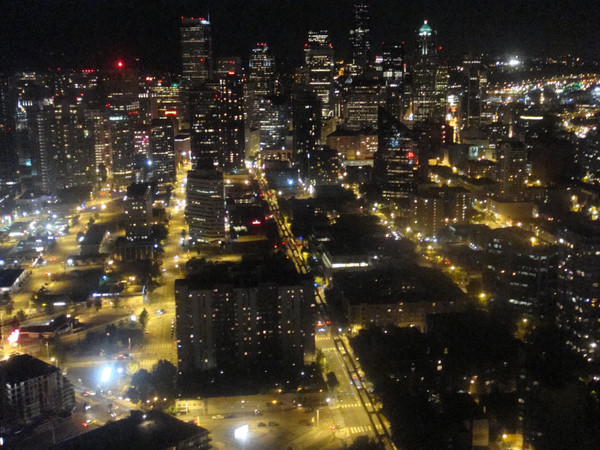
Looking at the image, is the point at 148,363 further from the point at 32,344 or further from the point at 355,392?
the point at 355,392

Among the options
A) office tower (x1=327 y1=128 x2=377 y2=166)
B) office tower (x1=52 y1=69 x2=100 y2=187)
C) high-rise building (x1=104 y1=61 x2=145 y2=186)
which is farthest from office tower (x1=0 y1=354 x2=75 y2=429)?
office tower (x1=327 y1=128 x2=377 y2=166)

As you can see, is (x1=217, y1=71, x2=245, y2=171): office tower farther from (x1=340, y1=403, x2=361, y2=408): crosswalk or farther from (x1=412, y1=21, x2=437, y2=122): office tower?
(x1=340, y1=403, x2=361, y2=408): crosswalk

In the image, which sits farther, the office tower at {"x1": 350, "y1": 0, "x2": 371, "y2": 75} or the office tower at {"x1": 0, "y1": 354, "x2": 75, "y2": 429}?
the office tower at {"x1": 350, "y1": 0, "x2": 371, "y2": 75}

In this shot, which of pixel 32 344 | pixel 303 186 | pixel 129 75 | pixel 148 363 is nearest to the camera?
pixel 148 363

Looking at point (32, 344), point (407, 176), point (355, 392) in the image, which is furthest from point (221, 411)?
point (407, 176)

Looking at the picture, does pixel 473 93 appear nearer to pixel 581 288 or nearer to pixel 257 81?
pixel 257 81

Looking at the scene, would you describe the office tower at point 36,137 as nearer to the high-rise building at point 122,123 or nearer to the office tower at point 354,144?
the high-rise building at point 122,123

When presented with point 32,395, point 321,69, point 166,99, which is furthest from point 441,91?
point 32,395
